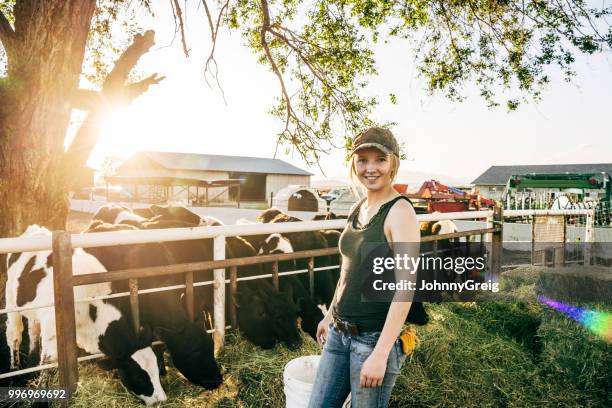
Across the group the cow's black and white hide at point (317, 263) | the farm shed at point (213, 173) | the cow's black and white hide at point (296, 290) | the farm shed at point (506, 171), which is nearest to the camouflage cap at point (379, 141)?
the cow's black and white hide at point (296, 290)

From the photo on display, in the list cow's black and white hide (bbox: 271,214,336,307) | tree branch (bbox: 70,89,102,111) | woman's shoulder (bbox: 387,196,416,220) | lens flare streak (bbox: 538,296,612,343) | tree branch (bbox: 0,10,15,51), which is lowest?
lens flare streak (bbox: 538,296,612,343)

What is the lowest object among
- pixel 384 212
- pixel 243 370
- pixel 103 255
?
pixel 243 370

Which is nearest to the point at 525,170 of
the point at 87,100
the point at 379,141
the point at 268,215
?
the point at 268,215

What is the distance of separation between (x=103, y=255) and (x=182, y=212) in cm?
224

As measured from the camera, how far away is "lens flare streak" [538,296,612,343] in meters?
4.84

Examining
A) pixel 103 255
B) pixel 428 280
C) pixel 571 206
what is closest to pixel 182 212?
pixel 103 255

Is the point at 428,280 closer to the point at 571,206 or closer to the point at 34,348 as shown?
the point at 34,348

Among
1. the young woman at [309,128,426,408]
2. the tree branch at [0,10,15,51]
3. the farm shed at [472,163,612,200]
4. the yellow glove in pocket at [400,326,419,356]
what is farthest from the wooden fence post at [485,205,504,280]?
the farm shed at [472,163,612,200]

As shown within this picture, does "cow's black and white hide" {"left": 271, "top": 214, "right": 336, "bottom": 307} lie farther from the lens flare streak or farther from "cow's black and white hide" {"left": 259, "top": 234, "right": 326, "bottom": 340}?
the lens flare streak

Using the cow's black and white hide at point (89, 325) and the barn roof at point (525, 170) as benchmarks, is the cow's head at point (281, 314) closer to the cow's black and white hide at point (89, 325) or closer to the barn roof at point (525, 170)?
the cow's black and white hide at point (89, 325)

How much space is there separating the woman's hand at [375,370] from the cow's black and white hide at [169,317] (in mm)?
1900

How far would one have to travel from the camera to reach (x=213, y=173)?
135ft

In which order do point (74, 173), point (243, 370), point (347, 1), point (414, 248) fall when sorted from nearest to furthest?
point (414, 248)
point (243, 370)
point (74, 173)
point (347, 1)

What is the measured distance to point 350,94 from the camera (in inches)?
331
